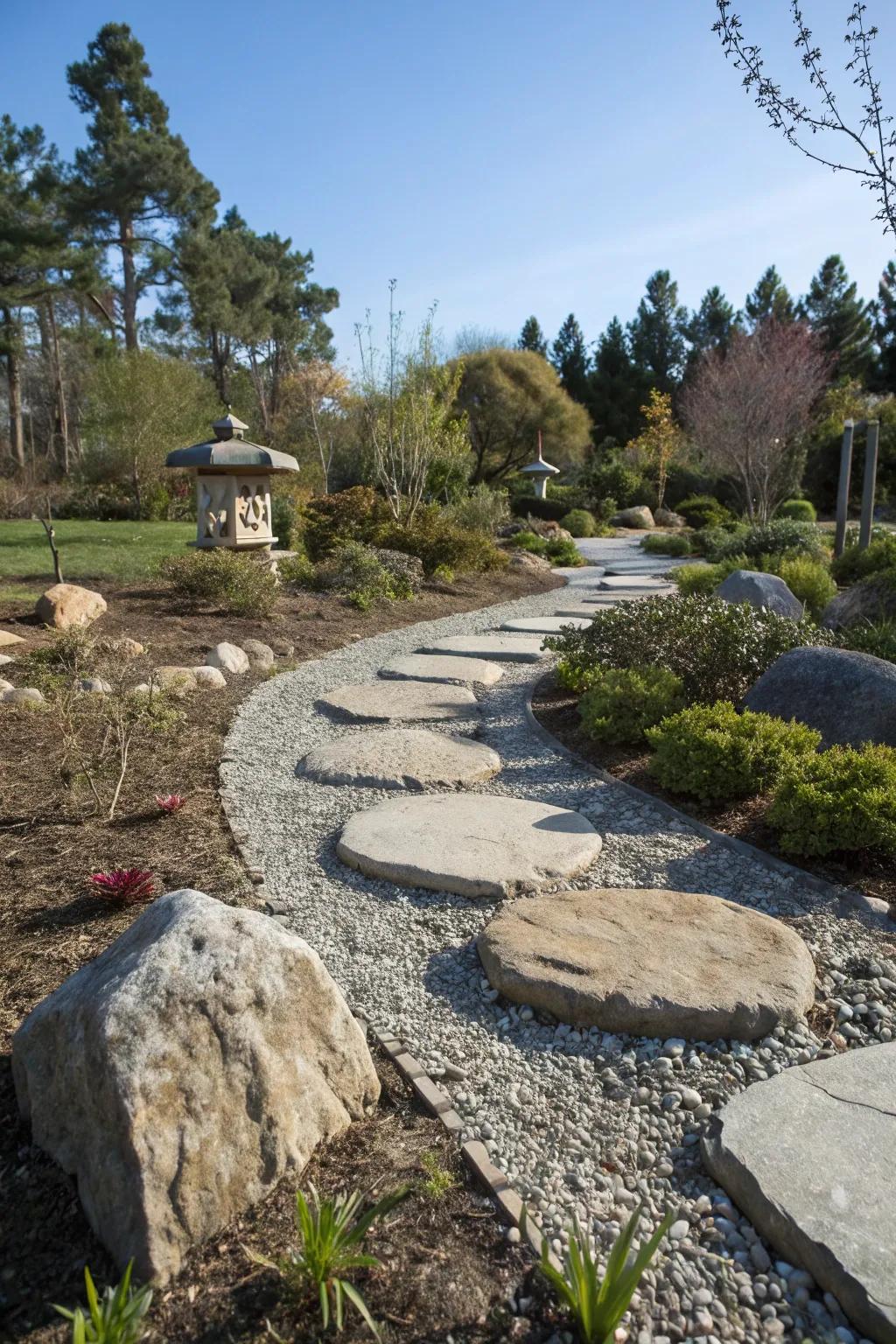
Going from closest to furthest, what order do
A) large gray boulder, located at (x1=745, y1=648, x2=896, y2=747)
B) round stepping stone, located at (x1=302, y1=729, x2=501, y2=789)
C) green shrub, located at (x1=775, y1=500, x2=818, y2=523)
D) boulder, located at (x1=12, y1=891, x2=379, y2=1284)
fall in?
boulder, located at (x1=12, y1=891, x2=379, y2=1284)
large gray boulder, located at (x1=745, y1=648, x2=896, y2=747)
round stepping stone, located at (x1=302, y1=729, x2=501, y2=789)
green shrub, located at (x1=775, y1=500, x2=818, y2=523)

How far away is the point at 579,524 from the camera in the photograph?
22078mm

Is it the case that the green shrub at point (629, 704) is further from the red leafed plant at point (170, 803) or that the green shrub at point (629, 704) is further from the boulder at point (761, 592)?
the boulder at point (761, 592)

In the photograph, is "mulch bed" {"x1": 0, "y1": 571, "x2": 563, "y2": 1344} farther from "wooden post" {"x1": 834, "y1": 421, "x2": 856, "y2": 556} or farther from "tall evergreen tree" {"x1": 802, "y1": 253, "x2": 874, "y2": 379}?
"tall evergreen tree" {"x1": 802, "y1": 253, "x2": 874, "y2": 379}

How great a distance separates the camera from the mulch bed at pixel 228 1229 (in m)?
1.51

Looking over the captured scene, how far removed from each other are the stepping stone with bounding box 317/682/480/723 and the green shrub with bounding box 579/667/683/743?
0.97m

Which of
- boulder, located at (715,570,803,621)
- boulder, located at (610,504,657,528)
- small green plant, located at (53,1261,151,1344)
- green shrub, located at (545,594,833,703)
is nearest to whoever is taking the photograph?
small green plant, located at (53,1261,151,1344)

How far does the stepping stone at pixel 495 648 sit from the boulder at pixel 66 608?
2.86 m

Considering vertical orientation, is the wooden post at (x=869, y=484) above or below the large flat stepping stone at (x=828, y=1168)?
above

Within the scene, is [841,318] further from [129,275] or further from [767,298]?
[129,275]

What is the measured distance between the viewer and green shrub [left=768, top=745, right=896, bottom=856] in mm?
3170

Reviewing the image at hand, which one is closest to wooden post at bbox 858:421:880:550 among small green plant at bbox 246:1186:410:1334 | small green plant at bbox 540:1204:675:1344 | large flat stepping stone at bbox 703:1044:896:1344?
large flat stepping stone at bbox 703:1044:896:1344

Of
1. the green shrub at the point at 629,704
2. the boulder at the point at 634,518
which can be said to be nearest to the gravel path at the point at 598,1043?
the green shrub at the point at 629,704

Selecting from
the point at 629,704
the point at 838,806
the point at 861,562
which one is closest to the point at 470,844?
the point at 838,806

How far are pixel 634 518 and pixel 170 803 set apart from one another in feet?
74.1
